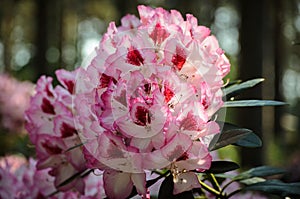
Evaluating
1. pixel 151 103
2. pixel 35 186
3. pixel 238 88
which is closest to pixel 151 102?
pixel 151 103

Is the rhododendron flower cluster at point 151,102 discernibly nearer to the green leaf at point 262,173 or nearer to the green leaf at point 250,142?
the green leaf at point 250,142

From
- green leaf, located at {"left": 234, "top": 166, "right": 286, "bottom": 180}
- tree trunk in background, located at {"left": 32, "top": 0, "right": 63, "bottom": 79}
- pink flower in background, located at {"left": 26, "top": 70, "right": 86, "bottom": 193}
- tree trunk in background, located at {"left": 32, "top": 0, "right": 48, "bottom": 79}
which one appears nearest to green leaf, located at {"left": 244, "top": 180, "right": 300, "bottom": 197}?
green leaf, located at {"left": 234, "top": 166, "right": 286, "bottom": 180}

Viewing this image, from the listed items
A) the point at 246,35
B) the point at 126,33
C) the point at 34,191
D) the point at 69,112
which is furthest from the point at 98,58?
the point at 246,35

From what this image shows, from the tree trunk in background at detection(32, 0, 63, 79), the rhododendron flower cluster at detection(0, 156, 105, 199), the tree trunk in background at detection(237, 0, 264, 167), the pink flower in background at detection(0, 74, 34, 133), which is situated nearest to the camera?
the rhododendron flower cluster at detection(0, 156, 105, 199)

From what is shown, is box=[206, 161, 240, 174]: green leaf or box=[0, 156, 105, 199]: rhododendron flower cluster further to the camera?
box=[0, 156, 105, 199]: rhododendron flower cluster

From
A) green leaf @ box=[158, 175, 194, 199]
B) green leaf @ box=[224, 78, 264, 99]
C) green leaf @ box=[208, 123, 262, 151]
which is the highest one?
green leaf @ box=[224, 78, 264, 99]

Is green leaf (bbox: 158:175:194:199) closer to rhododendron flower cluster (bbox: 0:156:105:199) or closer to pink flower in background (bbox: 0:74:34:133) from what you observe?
rhododendron flower cluster (bbox: 0:156:105:199)
